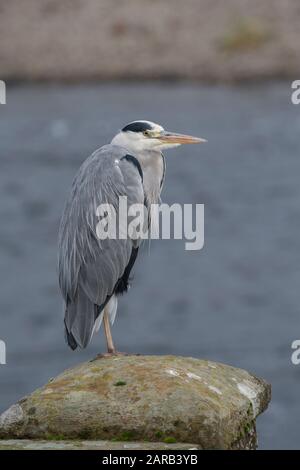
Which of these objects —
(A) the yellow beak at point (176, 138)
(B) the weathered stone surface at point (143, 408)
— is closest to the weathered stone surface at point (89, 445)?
(B) the weathered stone surface at point (143, 408)

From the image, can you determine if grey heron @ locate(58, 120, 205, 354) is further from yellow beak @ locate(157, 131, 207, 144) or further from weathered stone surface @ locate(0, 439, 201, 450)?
weathered stone surface @ locate(0, 439, 201, 450)

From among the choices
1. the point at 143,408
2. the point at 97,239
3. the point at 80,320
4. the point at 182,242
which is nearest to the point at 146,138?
A: the point at 97,239

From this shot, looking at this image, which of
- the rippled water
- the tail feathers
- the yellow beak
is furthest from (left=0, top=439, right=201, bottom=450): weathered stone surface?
the rippled water

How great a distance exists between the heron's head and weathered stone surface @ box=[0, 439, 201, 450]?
2.92 m

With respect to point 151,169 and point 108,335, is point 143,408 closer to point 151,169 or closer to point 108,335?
point 108,335

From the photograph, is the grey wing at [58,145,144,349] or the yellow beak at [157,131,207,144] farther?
the yellow beak at [157,131,207,144]

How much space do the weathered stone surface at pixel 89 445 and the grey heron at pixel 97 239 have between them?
1.73 meters

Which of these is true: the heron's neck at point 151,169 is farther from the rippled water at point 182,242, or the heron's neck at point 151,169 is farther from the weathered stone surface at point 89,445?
the rippled water at point 182,242

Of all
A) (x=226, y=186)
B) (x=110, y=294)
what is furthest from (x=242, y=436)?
(x=226, y=186)

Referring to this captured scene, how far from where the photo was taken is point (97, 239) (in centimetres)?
1005

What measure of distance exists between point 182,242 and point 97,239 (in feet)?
57.9

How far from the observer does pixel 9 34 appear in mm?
42906

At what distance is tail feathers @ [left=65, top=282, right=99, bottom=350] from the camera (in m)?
9.66

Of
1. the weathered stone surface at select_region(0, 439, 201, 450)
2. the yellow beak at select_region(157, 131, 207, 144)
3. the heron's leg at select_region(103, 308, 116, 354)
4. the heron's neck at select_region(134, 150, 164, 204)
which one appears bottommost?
the weathered stone surface at select_region(0, 439, 201, 450)
